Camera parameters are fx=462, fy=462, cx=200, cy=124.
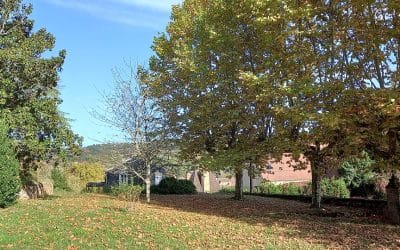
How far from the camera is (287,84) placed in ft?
48.8

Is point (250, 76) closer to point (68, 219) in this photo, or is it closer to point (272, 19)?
point (272, 19)

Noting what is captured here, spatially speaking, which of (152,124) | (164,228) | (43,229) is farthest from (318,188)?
(43,229)

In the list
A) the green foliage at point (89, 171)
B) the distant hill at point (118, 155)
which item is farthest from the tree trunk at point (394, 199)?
the green foliage at point (89, 171)

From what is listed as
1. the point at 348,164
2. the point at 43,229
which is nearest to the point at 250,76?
the point at 43,229

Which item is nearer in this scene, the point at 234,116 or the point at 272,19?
the point at 272,19

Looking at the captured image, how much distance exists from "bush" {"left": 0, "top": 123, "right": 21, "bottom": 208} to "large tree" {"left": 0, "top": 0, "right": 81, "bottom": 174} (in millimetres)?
2383

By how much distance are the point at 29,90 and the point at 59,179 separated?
11502 mm

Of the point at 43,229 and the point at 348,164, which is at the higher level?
the point at 348,164

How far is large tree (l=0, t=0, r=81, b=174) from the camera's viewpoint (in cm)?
1952

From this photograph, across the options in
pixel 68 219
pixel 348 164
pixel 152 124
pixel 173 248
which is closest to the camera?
pixel 173 248

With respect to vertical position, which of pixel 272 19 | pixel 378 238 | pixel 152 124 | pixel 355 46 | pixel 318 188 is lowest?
pixel 378 238

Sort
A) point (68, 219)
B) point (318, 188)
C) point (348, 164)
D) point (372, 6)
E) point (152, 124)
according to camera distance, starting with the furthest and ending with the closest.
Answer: point (348, 164) → point (152, 124) → point (318, 188) → point (372, 6) → point (68, 219)

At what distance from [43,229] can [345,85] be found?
9.81m

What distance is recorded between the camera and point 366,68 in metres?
14.7
